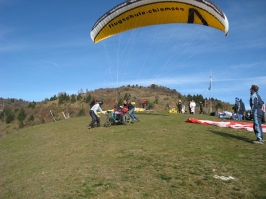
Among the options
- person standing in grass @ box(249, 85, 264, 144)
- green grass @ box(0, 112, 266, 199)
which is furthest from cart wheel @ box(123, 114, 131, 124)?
person standing in grass @ box(249, 85, 264, 144)

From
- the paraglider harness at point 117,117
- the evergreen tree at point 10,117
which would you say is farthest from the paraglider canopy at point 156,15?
the evergreen tree at point 10,117

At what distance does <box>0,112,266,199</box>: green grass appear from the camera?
5.27 metres

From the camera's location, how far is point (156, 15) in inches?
599

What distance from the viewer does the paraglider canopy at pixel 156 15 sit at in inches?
533

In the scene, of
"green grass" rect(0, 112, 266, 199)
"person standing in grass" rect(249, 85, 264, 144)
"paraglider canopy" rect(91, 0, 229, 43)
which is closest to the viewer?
"green grass" rect(0, 112, 266, 199)

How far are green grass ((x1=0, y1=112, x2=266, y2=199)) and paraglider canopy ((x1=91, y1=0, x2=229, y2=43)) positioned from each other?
6876 millimetres

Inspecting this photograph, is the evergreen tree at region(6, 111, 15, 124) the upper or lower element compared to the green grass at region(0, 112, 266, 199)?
lower

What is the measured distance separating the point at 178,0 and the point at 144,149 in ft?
29.1

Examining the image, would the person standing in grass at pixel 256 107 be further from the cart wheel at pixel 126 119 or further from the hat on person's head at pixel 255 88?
the cart wheel at pixel 126 119

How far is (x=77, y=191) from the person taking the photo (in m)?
5.48

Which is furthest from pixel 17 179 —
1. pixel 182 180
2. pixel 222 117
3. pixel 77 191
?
pixel 222 117

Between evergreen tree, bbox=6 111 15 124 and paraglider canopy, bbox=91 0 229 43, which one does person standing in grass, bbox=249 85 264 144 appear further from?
evergreen tree, bbox=6 111 15 124

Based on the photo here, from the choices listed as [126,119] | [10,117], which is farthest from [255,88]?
[10,117]

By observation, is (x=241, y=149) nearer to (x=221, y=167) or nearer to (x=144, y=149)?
(x=221, y=167)
